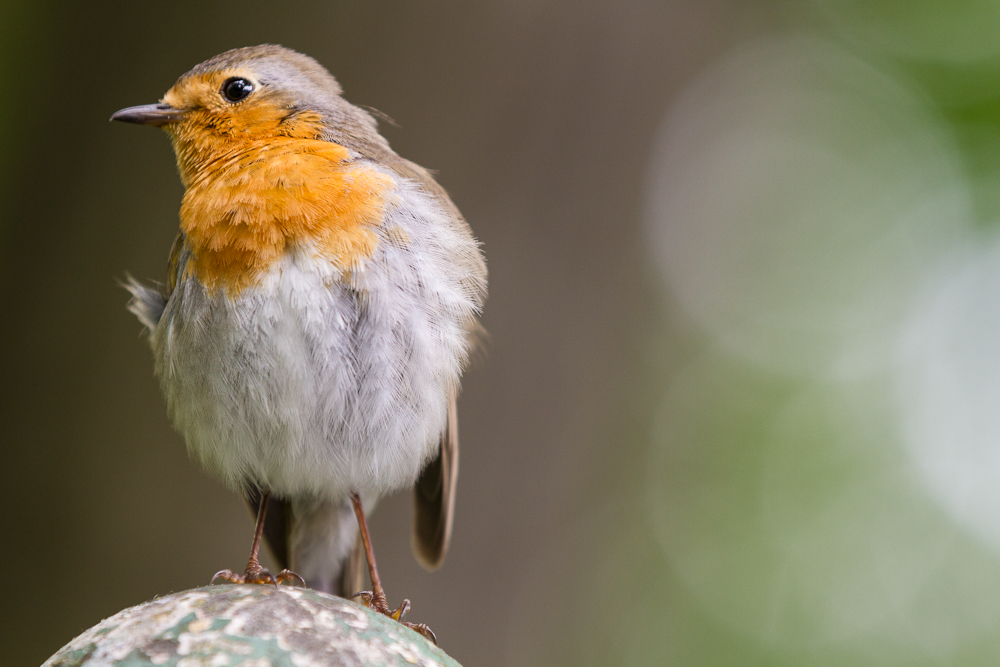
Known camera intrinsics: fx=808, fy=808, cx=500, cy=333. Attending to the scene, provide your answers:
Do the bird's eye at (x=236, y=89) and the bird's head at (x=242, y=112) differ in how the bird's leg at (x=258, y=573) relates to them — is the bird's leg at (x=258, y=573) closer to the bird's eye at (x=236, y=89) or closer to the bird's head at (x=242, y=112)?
the bird's head at (x=242, y=112)

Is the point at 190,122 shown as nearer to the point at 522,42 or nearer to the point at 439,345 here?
the point at 439,345

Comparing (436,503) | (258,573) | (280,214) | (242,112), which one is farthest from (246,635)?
(242,112)

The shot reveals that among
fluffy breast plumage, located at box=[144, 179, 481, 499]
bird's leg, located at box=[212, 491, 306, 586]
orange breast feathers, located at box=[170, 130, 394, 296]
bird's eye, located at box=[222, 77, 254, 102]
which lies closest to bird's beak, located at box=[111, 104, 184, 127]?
bird's eye, located at box=[222, 77, 254, 102]

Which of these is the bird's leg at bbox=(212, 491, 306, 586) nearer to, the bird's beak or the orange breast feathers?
the orange breast feathers

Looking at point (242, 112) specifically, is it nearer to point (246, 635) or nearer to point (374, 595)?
point (374, 595)

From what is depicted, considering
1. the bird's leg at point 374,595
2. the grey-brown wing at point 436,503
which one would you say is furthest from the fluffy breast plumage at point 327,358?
the grey-brown wing at point 436,503
